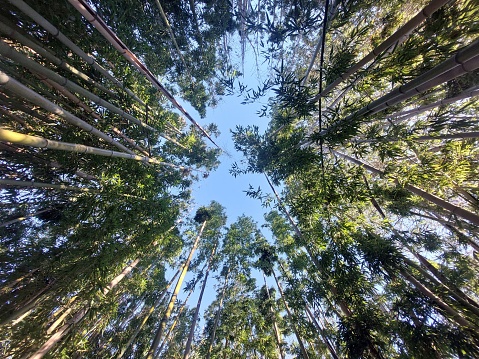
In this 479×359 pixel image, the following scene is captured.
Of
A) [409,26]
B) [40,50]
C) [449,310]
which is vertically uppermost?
[40,50]

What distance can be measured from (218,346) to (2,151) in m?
10.2

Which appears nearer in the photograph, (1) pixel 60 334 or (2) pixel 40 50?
(2) pixel 40 50

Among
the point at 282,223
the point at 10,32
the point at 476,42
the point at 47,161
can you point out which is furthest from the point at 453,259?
the point at 47,161

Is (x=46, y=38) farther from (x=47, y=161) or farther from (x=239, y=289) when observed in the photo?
(x=239, y=289)

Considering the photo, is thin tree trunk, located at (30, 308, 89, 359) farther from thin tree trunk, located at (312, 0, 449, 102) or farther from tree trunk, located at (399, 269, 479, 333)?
thin tree trunk, located at (312, 0, 449, 102)

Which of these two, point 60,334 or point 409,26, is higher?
point 409,26

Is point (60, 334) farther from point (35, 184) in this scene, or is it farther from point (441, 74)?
point (441, 74)

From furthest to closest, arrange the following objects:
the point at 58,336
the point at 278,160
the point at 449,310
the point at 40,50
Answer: the point at 278,160 < the point at 58,336 < the point at 449,310 < the point at 40,50

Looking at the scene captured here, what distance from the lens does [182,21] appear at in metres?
5.57

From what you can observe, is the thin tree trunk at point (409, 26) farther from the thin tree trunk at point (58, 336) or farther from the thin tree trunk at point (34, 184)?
the thin tree trunk at point (58, 336)

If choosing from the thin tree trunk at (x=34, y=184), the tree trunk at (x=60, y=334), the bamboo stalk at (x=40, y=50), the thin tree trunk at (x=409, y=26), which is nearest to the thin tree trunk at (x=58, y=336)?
the tree trunk at (x=60, y=334)

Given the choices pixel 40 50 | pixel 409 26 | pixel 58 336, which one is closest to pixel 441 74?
pixel 409 26

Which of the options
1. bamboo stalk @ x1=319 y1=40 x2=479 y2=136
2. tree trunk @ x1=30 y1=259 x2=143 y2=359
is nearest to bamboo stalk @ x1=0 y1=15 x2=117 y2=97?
tree trunk @ x1=30 y1=259 x2=143 y2=359

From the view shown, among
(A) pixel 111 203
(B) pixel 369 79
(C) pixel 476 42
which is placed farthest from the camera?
(A) pixel 111 203
